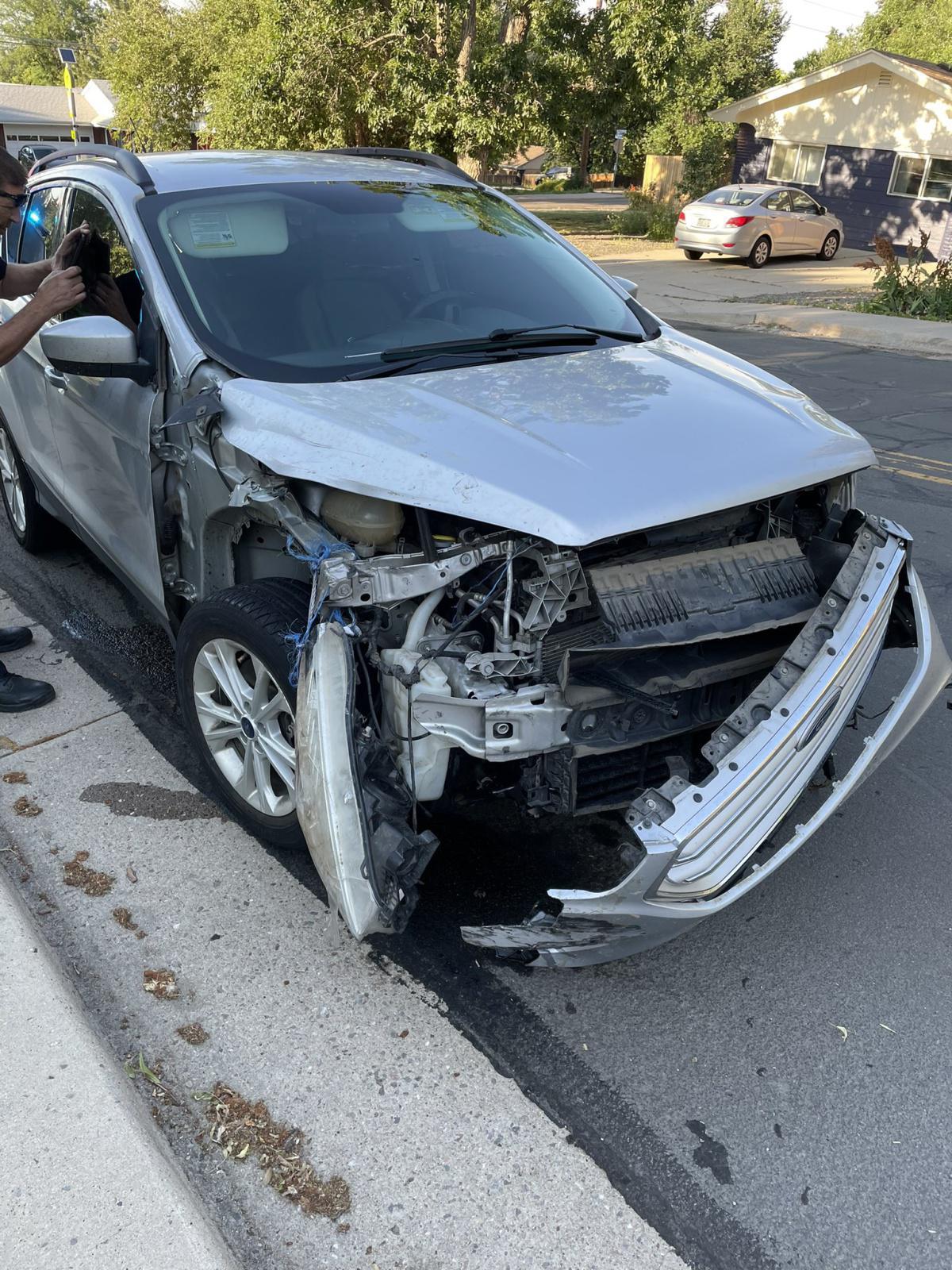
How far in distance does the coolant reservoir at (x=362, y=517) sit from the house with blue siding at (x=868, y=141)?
2338cm

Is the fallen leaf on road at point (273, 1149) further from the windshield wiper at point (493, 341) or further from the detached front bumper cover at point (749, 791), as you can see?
the windshield wiper at point (493, 341)

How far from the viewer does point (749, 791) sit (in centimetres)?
229

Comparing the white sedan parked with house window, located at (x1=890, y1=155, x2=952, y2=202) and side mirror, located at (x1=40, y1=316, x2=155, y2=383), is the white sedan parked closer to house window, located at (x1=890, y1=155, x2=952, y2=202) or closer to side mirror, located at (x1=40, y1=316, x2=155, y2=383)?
house window, located at (x1=890, y1=155, x2=952, y2=202)

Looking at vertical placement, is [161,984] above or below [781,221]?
below

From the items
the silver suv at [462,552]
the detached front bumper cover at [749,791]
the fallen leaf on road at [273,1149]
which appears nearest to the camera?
the fallen leaf on road at [273,1149]

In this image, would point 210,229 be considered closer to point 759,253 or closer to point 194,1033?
point 194,1033

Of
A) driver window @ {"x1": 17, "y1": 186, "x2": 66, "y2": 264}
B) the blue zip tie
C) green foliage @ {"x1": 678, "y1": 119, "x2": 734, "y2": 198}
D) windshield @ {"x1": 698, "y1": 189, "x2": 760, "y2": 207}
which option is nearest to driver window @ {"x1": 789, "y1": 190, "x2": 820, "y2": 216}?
windshield @ {"x1": 698, "y1": 189, "x2": 760, "y2": 207}

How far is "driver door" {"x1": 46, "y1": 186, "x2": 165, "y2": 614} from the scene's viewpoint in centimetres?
336

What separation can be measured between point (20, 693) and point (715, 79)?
50064 mm

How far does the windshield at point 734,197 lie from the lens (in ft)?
67.0

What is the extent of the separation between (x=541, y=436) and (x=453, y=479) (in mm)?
330

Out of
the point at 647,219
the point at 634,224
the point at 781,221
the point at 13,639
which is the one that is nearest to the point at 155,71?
the point at 634,224

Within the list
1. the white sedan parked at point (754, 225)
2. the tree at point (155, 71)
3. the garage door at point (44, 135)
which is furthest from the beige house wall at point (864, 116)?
the garage door at point (44, 135)

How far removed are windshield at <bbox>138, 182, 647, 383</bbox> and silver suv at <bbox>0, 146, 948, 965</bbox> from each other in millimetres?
14
